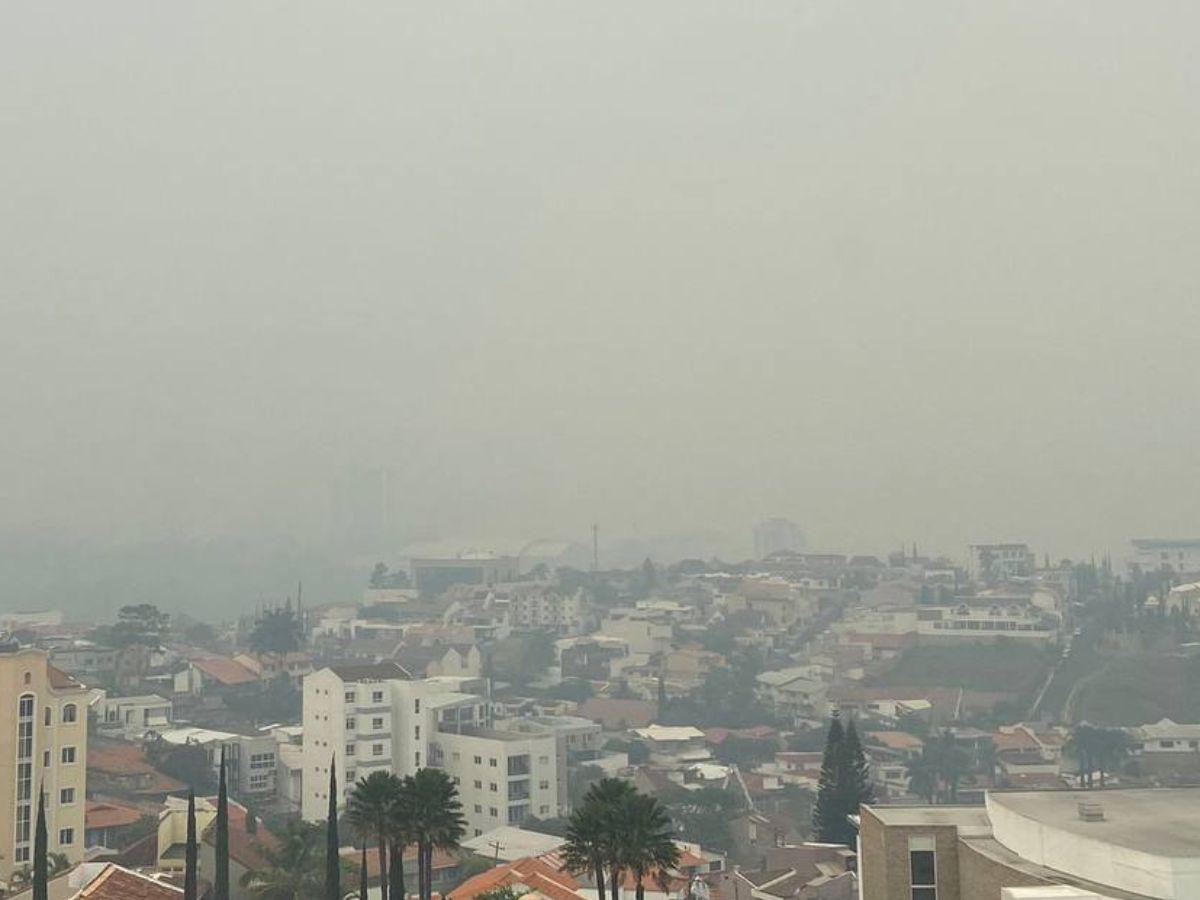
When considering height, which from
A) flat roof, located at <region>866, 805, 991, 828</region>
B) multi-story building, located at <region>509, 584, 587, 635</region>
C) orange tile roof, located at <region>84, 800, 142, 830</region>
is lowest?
orange tile roof, located at <region>84, 800, 142, 830</region>

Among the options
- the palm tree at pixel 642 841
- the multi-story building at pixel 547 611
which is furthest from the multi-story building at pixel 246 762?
the multi-story building at pixel 547 611

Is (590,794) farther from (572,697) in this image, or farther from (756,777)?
(572,697)

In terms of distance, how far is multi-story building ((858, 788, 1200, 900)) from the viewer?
30.0 feet

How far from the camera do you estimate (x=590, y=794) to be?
12.0 metres

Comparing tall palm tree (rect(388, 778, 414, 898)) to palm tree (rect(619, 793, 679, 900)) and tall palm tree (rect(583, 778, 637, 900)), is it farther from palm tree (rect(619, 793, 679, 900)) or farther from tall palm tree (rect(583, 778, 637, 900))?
palm tree (rect(619, 793, 679, 900))

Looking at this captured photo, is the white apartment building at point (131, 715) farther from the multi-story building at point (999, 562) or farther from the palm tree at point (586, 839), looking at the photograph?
the multi-story building at point (999, 562)

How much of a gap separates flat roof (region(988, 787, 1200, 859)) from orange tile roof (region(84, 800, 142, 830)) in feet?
59.2

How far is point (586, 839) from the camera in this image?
1184 cm

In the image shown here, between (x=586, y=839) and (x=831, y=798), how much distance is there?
57.3 feet

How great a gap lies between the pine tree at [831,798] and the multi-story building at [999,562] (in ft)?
179

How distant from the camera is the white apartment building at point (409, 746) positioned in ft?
102

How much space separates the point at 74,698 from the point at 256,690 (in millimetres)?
29559

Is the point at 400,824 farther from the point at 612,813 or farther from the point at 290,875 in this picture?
the point at 290,875

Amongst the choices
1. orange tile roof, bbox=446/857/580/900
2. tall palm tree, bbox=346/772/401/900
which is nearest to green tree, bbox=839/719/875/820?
orange tile roof, bbox=446/857/580/900
